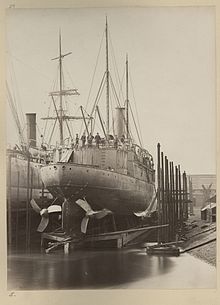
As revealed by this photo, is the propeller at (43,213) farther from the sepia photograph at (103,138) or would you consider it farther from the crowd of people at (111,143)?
the crowd of people at (111,143)

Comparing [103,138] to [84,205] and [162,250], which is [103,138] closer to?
[84,205]

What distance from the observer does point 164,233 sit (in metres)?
1.22

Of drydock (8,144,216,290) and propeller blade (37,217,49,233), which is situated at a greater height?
propeller blade (37,217,49,233)

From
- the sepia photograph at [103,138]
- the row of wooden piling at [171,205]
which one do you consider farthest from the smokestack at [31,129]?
the row of wooden piling at [171,205]

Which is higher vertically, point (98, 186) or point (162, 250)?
point (98, 186)

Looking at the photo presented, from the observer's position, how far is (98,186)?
121 centimetres

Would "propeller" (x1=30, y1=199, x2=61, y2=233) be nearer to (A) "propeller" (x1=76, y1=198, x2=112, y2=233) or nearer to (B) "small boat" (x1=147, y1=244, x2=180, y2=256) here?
(A) "propeller" (x1=76, y1=198, x2=112, y2=233)

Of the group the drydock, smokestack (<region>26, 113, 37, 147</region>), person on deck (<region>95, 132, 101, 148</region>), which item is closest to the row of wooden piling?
the drydock

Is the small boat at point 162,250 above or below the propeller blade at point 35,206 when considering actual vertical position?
below

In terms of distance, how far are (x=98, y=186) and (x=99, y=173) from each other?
24 millimetres

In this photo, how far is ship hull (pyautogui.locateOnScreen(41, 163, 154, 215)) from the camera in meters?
1.21

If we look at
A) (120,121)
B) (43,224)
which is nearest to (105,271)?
(43,224)

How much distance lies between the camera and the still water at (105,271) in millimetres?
1203

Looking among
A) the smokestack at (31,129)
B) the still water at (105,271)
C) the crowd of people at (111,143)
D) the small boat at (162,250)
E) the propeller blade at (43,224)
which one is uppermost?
the smokestack at (31,129)
